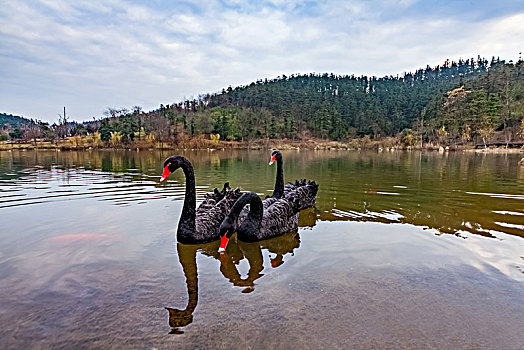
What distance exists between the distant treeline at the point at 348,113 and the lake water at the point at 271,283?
54795mm

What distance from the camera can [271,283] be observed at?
3.86 m

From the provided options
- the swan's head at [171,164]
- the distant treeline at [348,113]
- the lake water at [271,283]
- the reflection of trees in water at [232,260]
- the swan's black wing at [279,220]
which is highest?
the distant treeline at [348,113]

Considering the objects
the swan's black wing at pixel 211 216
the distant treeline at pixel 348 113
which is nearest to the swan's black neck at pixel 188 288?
the swan's black wing at pixel 211 216

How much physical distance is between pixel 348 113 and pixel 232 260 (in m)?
108

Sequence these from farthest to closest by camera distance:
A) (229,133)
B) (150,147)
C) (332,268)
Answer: (229,133), (150,147), (332,268)

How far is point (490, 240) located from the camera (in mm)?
5355

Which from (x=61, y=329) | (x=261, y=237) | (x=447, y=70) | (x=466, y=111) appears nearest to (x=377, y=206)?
(x=261, y=237)

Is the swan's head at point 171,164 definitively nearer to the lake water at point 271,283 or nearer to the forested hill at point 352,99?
the lake water at point 271,283

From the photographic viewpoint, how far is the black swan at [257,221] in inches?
191

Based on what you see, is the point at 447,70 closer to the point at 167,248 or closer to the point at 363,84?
the point at 363,84

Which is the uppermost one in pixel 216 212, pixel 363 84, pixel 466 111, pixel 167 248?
pixel 363 84

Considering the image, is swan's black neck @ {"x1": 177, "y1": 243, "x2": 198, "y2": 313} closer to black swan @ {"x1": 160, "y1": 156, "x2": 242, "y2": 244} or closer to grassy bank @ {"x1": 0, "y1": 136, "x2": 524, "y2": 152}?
black swan @ {"x1": 160, "y1": 156, "x2": 242, "y2": 244}

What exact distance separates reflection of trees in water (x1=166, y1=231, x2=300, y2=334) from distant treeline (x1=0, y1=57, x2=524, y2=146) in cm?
5658

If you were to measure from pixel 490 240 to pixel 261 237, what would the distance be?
3.80 metres
